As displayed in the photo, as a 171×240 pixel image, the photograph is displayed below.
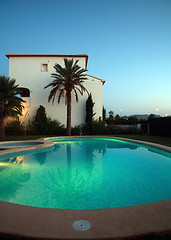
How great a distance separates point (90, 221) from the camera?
1.83 m

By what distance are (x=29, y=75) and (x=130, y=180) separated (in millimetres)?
19388

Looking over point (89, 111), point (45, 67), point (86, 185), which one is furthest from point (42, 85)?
point (86, 185)

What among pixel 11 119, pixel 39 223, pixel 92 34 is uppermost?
pixel 92 34

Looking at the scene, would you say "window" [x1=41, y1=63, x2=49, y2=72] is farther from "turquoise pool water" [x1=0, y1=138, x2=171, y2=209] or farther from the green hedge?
"turquoise pool water" [x1=0, y1=138, x2=171, y2=209]

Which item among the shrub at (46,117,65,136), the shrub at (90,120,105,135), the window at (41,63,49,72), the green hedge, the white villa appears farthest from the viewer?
the window at (41,63,49,72)

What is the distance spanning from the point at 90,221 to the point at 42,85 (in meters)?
19.6

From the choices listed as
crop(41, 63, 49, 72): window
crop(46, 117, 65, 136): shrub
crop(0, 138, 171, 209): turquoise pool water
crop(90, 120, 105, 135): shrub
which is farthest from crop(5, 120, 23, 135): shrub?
crop(0, 138, 171, 209): turquoise pool water

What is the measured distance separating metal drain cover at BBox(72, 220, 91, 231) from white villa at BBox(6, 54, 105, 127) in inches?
693

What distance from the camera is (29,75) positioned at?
19.8 metres

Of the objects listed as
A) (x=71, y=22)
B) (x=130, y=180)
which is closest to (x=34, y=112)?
(x=71, y=22)

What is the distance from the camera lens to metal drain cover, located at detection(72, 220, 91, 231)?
1.67 metres

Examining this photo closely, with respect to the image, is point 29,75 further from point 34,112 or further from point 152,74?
point 152,74

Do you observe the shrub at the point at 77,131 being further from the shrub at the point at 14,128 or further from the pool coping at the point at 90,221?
the pool coping at the point at 90,221

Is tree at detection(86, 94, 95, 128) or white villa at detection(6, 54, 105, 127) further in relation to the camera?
white villa at detection(6, 54, 105, 127)
